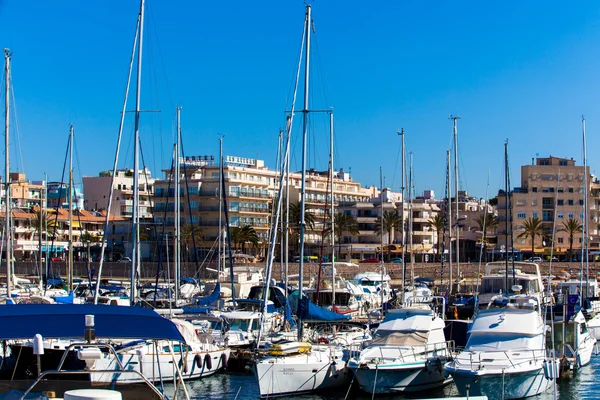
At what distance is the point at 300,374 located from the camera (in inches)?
1086

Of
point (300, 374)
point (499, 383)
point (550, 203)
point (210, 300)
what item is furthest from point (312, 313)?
point (550, 203)

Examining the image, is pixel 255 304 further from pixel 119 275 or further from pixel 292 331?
pixel 119 275

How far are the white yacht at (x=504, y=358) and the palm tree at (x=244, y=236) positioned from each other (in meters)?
67.0

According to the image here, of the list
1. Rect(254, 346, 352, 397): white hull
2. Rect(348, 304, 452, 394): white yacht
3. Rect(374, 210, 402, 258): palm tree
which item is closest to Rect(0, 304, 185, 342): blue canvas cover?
Rect(254, 346, 352, 397): white hull

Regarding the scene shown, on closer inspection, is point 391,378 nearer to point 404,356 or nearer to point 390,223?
point 404,356

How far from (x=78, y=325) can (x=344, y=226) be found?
293ft

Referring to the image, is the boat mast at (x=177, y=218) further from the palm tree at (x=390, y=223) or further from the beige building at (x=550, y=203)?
the beige building at (x=550, y=203)

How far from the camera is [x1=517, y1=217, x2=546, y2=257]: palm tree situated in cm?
9650

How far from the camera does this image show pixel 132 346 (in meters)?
27.3

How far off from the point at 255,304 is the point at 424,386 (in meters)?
12.8

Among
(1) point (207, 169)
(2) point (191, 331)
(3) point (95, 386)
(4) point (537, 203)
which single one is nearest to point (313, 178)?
(1) point (207, 169)

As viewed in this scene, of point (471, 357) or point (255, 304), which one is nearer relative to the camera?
point (471, 357)

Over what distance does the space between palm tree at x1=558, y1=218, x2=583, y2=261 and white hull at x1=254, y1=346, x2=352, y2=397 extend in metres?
70.2

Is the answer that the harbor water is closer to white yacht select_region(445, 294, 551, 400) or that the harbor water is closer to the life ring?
the life ring
